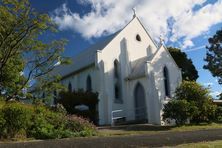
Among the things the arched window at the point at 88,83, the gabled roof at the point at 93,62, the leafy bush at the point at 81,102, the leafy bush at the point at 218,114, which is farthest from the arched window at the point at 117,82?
the leafy bush at the point at 218,114

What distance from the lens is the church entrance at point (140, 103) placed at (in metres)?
33.1

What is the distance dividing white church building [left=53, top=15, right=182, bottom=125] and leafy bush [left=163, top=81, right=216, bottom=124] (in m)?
3.43

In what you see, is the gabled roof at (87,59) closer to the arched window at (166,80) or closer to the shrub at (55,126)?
the arched window at (166,80)

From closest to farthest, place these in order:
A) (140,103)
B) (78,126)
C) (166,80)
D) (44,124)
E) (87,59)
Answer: (44,124) → (78,126) → (166,80) → (140,103) → (87,59)

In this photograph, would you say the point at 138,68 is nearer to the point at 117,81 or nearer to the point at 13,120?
the point at 117,81

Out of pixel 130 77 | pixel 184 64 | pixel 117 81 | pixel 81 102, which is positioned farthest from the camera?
pixel 184 64

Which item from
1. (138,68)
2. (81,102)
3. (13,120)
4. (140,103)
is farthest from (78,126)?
(138,68)

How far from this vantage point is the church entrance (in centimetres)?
3306

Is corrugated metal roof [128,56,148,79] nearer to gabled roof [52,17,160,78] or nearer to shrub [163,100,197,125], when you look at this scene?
gabled roof [52,17,160,78]

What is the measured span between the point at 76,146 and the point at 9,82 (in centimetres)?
1385

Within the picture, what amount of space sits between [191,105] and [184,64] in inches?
953

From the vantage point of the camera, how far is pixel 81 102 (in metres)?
31.5

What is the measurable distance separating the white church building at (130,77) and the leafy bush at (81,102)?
0.77m

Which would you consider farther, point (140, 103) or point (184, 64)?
point (184, 64)
